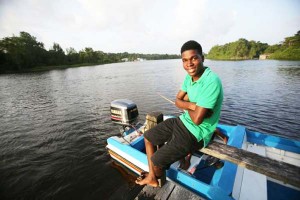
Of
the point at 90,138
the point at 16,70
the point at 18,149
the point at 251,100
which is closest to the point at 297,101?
the point at 251,100

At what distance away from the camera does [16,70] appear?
51.3 m

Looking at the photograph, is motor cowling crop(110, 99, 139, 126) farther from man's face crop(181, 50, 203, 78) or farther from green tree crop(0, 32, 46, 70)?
green tree crop(0, 32, 46, 70)

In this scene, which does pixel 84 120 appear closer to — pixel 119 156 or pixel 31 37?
pixel 119 156

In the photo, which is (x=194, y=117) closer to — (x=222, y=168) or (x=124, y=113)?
Answer: (x=222, y=168)

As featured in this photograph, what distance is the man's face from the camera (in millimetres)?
2271

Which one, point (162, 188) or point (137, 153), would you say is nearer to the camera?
point (162, 188)

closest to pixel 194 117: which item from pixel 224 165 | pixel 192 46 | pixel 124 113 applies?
pixel 192 46

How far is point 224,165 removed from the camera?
9.78 ft

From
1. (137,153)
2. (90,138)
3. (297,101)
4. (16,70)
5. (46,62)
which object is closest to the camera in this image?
(137,153)

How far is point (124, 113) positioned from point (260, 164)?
3.76 meters

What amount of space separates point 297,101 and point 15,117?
19019 millimetres

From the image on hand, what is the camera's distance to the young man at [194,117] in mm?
2039

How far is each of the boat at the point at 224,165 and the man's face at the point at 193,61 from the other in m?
1.61

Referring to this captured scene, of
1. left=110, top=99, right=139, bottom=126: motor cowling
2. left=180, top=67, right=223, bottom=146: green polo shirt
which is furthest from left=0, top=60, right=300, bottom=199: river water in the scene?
left=180, top=67, right=223, bottom=146: green polo shirt
